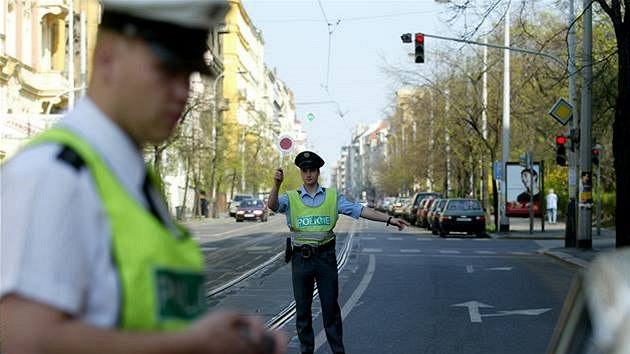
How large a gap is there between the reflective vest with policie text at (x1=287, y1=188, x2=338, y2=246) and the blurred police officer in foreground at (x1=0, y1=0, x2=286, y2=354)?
688cm

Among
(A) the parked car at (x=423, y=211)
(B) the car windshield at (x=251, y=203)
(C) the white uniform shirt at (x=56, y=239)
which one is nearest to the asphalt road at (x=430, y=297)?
(C) the white uniform shirt at (x=56, y=239)

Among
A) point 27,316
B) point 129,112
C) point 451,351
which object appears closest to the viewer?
point 27,316

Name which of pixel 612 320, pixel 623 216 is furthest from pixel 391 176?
pixel 612 320

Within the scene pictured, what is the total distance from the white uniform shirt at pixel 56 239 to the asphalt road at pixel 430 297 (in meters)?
9.49

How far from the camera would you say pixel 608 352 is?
9.05 feet

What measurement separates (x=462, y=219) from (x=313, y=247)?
1406 inches

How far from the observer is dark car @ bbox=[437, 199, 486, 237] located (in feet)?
147

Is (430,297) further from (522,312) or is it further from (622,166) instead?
(622,166)

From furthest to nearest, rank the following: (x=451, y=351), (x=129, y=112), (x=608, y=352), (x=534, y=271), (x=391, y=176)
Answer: (x=391, y=176) < (x=534, y=271) < (x=451, y=351) < (x=608, y=352) < (x=129, y=112)

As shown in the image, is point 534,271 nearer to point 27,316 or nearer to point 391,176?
point 27,316

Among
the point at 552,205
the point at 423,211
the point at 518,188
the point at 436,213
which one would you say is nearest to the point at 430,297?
the point at 436,213

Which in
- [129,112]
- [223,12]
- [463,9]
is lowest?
[129,112]

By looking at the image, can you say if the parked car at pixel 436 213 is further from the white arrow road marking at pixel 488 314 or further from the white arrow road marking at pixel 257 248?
the white arrow road marking at pixel 488 314

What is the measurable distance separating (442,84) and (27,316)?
5429cm
